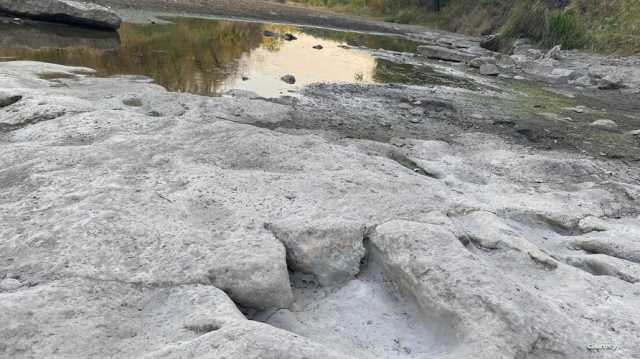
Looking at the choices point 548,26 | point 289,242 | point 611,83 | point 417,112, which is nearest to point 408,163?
point 289,242

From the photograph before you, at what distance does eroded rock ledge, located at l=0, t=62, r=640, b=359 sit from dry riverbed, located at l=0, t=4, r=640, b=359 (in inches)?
0.6

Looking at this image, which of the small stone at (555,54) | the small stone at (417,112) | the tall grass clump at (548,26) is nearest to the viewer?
the small stone at (417,112)

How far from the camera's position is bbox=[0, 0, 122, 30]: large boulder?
16172 mm

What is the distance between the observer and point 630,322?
3.60 m

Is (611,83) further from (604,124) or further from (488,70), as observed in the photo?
(604,124)

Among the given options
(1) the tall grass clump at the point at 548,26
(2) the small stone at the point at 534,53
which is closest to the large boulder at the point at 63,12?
(2) the small stone at the point at 534,53

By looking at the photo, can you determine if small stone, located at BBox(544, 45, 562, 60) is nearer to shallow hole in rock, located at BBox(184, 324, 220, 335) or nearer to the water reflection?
the water reflection

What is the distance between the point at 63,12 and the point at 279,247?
16223 mm

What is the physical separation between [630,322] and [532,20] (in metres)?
25.2

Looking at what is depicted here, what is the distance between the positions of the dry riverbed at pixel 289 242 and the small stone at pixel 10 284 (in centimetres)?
1

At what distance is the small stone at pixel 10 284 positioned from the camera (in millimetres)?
3101

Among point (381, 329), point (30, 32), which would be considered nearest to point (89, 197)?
point (381, 329)

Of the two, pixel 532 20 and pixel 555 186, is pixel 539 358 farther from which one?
pixel 532 20

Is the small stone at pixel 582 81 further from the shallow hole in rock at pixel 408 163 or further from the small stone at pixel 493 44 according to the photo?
the shallow hole in rock at pixel 408 163
